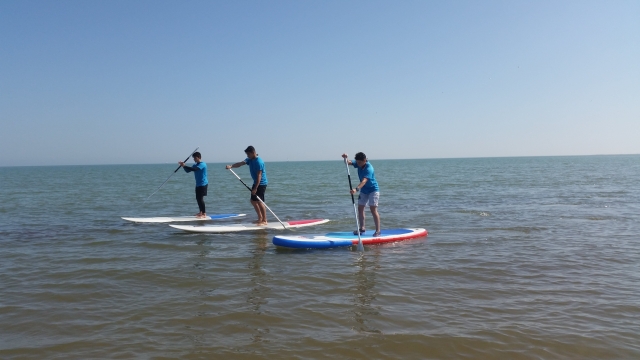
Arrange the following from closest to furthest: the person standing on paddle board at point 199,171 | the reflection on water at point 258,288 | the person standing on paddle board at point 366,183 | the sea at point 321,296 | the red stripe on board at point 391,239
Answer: the sea at point 321,296 < the reflection on water at point 258,288 < the red stripe on board at point 391,239 < the person standing on paddle board at point 366,183 < the person standing on paddle board at point 199,171

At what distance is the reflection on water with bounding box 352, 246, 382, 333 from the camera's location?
4.99 metres

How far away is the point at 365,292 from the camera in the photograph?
6141 millimetres

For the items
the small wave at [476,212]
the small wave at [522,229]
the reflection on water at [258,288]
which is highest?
the small wave at [476,212]

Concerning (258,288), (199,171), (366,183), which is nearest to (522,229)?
(366,183)

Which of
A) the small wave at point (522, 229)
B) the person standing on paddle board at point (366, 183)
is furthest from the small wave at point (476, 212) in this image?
the person standing on paddle board at point (366, 183)

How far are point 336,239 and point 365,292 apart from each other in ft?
10.7

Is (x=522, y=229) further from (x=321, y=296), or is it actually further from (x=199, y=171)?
(x=199, y=171)

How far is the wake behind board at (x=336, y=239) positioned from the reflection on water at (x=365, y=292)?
746 millimetres

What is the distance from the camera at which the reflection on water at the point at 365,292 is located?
16.4 feet

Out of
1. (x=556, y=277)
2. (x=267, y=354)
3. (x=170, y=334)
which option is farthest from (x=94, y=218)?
(x=556, y=277)

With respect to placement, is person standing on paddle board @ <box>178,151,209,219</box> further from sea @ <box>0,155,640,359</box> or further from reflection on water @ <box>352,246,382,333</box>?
reflection on water @ <box>352,246,382,333</box>

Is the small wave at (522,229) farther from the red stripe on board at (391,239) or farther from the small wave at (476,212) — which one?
the small wave at (476,212)

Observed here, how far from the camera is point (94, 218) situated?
15.0 m

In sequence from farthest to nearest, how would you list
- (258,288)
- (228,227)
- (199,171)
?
(199,171) → (228,227) → (258,288)
